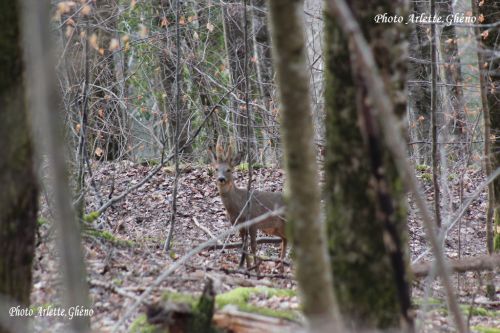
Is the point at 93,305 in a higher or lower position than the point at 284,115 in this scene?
lower

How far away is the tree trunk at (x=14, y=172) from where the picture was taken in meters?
3.75

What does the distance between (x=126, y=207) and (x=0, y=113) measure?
8.01 meters

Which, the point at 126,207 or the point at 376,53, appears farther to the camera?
the point at 126,207

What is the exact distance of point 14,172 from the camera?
12.4 feet

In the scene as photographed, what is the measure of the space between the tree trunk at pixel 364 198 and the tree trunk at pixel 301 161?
0.58 metres

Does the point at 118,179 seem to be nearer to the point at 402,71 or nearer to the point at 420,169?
the point at 420,169

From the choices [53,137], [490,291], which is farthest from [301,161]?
[490,291]

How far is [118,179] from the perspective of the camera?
12672 mm

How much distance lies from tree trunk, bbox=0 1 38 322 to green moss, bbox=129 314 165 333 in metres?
1.17

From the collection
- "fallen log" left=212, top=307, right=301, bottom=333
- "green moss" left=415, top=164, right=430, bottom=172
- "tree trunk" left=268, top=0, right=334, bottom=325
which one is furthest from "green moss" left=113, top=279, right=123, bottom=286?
"green moss" left=415, top=164, right=430, bottom=172

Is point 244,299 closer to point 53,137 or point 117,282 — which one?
point 117,282

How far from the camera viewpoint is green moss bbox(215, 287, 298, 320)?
471cm

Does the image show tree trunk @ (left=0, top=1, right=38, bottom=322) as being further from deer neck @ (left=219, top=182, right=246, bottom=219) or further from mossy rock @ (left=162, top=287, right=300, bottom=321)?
deer neck @ (left=219, top=182, right=246, bottom=219)

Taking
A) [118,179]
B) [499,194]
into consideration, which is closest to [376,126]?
[499,194]
